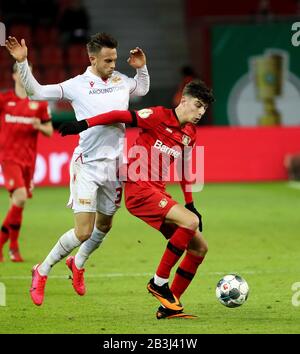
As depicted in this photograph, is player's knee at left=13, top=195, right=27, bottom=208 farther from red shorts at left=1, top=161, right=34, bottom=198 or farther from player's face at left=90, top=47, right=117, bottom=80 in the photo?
player's face at left=90, top=47, right=117, bottom=80

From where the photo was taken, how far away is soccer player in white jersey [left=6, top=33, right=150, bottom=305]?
329 inches

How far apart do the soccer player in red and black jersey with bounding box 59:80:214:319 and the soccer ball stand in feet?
0.89

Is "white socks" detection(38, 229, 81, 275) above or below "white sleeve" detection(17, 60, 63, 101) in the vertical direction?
below

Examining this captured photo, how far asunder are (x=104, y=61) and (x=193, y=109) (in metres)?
Answer: 1.00

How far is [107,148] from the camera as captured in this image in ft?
27.8

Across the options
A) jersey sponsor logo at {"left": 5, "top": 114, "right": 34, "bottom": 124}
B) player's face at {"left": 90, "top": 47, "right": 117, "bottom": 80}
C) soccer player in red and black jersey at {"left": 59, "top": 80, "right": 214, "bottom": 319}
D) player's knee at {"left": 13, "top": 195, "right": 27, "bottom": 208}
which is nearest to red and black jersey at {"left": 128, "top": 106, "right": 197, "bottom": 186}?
soccer player in red and black jersey at {"left": 59, "top": 80, "right": 214, "bottom": 319}

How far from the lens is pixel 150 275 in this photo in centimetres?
1004

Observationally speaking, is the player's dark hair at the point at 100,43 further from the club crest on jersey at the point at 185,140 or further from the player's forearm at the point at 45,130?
the player's forearm at the point at 45,130

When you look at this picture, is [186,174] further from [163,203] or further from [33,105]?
[33,105]

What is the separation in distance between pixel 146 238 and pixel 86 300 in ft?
15.0

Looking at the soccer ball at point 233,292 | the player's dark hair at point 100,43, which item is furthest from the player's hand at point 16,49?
the soccer ball at point 233,292

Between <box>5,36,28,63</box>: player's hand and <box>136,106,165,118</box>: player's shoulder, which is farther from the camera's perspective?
<box>5,36,28,63</box>: player's hand

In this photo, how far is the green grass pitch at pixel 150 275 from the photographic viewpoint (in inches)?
296
